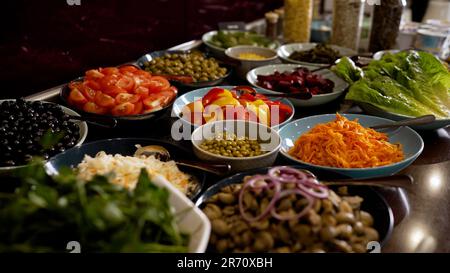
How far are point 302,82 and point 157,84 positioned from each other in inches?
28.0

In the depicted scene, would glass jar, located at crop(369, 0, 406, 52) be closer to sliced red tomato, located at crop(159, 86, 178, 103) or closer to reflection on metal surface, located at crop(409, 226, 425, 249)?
sliced red tomato, located at crop(159, 86, 178, 103)

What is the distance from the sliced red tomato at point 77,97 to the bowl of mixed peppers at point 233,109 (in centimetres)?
37

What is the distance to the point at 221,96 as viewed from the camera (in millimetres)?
1838

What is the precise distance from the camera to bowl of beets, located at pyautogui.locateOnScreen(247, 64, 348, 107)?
6.83ft

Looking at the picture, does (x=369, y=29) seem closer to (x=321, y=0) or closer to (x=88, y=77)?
(x=321, y=0)

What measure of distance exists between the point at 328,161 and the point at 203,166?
0.44 m

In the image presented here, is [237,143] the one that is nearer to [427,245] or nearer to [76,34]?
[427,245]

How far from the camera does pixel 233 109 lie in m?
1.74

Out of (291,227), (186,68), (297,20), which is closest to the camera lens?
(291,227)

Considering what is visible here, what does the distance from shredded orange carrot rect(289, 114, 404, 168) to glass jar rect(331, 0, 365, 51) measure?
139 centimetres

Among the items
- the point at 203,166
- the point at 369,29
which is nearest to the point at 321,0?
the point at 369,29

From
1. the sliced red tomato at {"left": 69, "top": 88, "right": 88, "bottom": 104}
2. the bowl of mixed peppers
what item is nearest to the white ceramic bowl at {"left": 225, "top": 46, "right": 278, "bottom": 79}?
the bowl of mixed peppers

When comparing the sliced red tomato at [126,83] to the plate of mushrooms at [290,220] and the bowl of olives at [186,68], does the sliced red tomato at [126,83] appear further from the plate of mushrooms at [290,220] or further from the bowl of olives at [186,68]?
the plate of mushrooms at [290,220]

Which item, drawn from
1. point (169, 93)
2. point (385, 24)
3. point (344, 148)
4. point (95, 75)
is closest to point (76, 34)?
point (95, 75)
